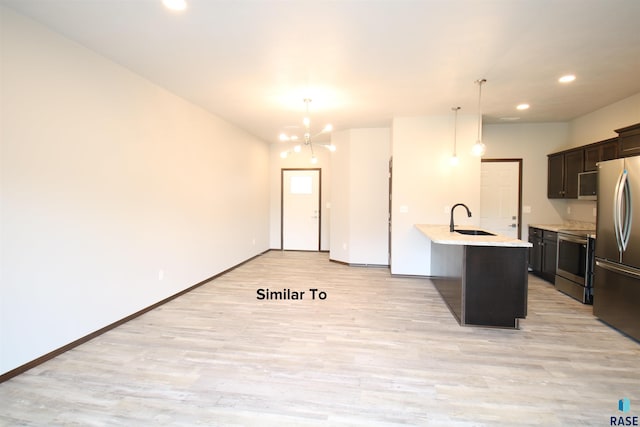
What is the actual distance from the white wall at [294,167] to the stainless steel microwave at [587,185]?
16.0ft

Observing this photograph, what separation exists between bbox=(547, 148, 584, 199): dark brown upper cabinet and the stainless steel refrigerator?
177cm

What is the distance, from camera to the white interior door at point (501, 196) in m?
5.84

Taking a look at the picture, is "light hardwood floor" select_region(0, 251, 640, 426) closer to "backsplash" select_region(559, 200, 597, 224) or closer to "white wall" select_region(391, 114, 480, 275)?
"white wall" select_region(391, 114, 480, 275)

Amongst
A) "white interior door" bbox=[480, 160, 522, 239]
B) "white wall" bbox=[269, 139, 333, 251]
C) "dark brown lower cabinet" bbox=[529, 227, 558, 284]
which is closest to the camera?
"dark brown lower cabinet" bbox=[529, 227, 558, 284]

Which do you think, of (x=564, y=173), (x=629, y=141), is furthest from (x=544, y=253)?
(x=629, y=141)

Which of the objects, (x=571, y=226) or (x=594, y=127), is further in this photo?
(x=571, y=226)

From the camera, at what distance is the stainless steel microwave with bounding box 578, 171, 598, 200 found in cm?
453

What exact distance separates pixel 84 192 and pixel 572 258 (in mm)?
6070

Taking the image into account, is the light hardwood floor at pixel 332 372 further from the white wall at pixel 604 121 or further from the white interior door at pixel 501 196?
the white wall at pixel 604 121

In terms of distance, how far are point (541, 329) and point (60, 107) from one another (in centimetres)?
517

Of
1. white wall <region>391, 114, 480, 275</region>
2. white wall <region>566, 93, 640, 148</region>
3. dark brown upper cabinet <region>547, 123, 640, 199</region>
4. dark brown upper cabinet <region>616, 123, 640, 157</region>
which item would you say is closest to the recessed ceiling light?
white wall <region>391, 114, 480, 275</region>

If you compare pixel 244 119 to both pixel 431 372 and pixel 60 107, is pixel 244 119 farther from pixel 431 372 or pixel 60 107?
pixel 431 372

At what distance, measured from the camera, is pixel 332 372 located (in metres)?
2.46

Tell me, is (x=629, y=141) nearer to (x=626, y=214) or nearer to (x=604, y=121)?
(x=626, y=214)
